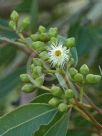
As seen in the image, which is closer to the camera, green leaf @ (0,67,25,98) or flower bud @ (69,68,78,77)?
flower bud @ (69,68,78,77)

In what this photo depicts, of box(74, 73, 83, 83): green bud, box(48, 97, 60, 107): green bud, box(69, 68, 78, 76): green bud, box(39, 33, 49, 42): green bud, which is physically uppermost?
box(39, 33, 49, 42): green bud

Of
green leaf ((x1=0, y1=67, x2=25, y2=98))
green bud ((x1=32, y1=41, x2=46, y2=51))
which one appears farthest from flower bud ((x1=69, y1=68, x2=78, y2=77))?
green leaf ((x1=0, y1=67, x2=25, y2=98))

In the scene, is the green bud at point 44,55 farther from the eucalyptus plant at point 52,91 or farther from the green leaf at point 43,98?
the green leaf at point 43,98

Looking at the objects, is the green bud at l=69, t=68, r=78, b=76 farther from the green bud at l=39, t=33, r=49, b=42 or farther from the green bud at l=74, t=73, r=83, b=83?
the green bud at l=39, t=33, r=49, b=42

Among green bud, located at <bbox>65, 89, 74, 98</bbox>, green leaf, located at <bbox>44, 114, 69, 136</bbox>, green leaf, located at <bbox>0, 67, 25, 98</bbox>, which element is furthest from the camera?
green leaf, located at <bbox>0, 67, 25, 98</bbox>

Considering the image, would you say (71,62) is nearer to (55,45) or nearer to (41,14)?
(55,45)

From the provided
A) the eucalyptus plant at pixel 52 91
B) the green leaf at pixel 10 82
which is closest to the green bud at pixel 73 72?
the eucalyptus plant at pixel 52 91

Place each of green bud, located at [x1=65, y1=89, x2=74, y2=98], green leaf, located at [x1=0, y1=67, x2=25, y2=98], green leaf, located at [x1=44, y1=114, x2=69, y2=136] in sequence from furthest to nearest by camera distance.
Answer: green leaf, located at [x1=0, y1=67, x2=25, y2=98] → green leaf, located at [x1=44, y1=114, x2=69, y2=136] → green bud, located at [x1=65, y1=89, x2=74, y2=98]
